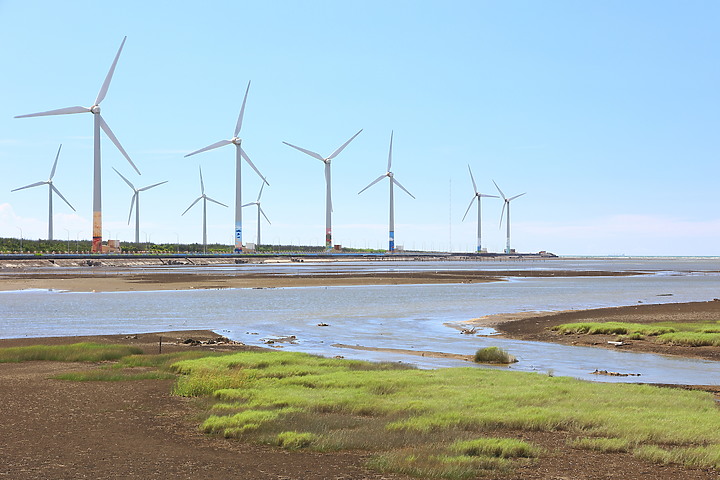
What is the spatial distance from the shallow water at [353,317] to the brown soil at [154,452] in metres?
11.5

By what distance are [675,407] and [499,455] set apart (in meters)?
6.61

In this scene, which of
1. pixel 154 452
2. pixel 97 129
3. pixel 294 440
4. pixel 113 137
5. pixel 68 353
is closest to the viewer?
pixel 154 452

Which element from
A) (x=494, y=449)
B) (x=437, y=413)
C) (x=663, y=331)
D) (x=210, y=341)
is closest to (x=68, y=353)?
(x=210, y=341)

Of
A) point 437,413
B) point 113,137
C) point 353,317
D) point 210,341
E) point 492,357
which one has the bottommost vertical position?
point 353,317

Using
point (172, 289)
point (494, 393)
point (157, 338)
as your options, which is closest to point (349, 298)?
point (172, 289)

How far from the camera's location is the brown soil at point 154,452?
47.7 ft

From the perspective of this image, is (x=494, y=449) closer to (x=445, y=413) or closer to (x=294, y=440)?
(x=445, y=413)

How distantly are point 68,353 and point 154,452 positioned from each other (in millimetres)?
17208

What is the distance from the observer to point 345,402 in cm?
2078

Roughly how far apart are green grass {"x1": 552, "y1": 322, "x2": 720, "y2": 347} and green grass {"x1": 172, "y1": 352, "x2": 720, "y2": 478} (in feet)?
46.9

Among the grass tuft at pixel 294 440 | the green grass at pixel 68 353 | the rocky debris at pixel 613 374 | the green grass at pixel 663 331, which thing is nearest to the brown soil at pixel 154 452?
the grass tuft at pixel 294 440

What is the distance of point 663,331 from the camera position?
129 ft

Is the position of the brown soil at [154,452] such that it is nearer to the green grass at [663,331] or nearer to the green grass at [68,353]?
the green grass at [68,353]

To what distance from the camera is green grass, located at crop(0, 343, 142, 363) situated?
30.8 meters
